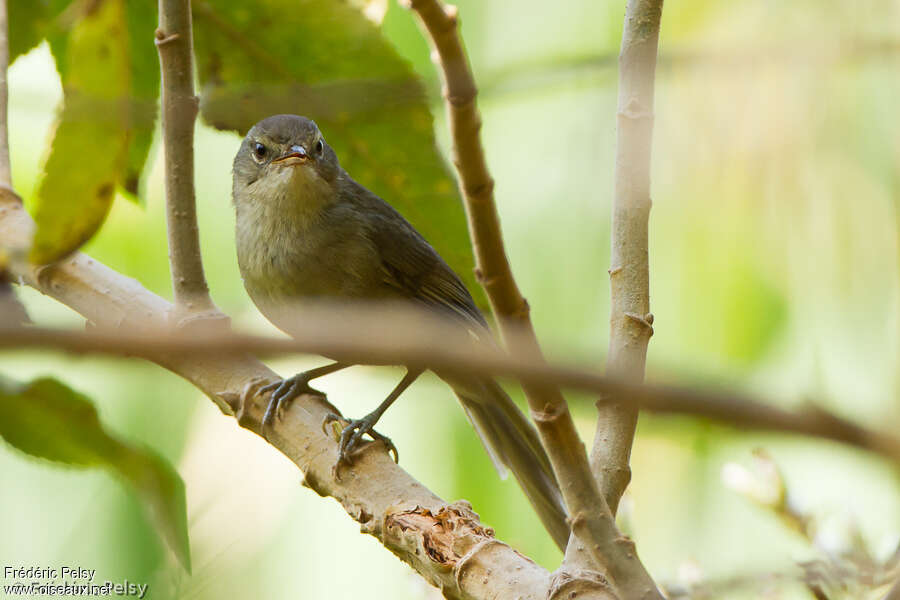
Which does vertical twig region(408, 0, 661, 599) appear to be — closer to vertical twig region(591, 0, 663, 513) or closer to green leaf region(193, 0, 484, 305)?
vertical twig region(591, 0, 663, 513)

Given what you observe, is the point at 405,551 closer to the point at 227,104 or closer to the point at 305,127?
the point at 227,104

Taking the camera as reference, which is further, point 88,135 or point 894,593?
point 88,135

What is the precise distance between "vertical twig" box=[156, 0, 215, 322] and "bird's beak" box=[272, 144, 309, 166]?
1402mm

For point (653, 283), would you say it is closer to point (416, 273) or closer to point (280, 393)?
point (416, 273)

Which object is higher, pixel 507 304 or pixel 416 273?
pixel 416 273

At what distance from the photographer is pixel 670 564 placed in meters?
4.63

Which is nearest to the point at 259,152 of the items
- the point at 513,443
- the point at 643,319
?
the point at 513,443

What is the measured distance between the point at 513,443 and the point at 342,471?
1237mm

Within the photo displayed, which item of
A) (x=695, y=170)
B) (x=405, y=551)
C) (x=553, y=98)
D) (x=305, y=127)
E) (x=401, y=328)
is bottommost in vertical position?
(x=405, y=551)

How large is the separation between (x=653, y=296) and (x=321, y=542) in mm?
2345

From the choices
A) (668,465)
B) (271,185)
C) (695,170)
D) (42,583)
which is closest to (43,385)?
(42,583)

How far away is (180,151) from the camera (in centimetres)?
258

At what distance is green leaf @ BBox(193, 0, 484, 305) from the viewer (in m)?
2.80

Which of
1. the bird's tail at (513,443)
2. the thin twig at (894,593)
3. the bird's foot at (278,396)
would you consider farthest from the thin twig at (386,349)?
the bird's tail at (513,443)
